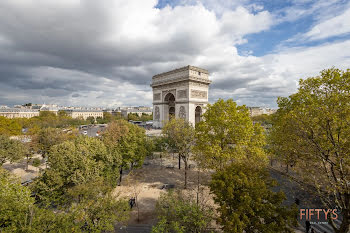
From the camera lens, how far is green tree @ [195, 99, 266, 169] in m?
10.4

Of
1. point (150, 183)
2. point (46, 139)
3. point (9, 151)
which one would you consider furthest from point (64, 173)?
point (46, 139)

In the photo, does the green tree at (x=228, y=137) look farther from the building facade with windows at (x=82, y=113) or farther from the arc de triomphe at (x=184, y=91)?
the building facade with windows at (x=82, y=113)

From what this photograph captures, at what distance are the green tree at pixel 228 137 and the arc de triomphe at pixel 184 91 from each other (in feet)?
53.2

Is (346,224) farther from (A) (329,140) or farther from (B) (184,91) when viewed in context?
(B) (184,91)

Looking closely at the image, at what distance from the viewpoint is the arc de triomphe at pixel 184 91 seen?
3007 centimetres

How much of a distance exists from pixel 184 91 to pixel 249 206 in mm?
25981

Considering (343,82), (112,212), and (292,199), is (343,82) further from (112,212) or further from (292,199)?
(112,212)

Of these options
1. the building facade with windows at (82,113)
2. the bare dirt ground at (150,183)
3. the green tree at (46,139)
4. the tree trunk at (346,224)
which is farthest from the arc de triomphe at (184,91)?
the building facade with windows at (82,113)

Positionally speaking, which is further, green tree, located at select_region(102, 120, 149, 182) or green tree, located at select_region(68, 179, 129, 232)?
green tree, located at select_region(102, 120, 149, 182)

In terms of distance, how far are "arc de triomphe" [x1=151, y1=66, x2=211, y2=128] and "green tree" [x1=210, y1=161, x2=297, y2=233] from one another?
2147 cm

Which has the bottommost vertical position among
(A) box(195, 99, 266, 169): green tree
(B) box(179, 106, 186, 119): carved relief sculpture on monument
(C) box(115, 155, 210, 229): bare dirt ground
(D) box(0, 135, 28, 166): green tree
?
(C) box(115, 155, 210, 229): bare dirt ground

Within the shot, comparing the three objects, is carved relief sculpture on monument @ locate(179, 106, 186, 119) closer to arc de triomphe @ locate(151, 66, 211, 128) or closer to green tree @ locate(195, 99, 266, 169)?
arc de triomphe @ locate(151, 66, 211, 128)

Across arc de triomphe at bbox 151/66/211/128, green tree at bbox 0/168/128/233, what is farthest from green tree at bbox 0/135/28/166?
arc de triomphe at bbox 151/66/211/128

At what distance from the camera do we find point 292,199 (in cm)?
1180
